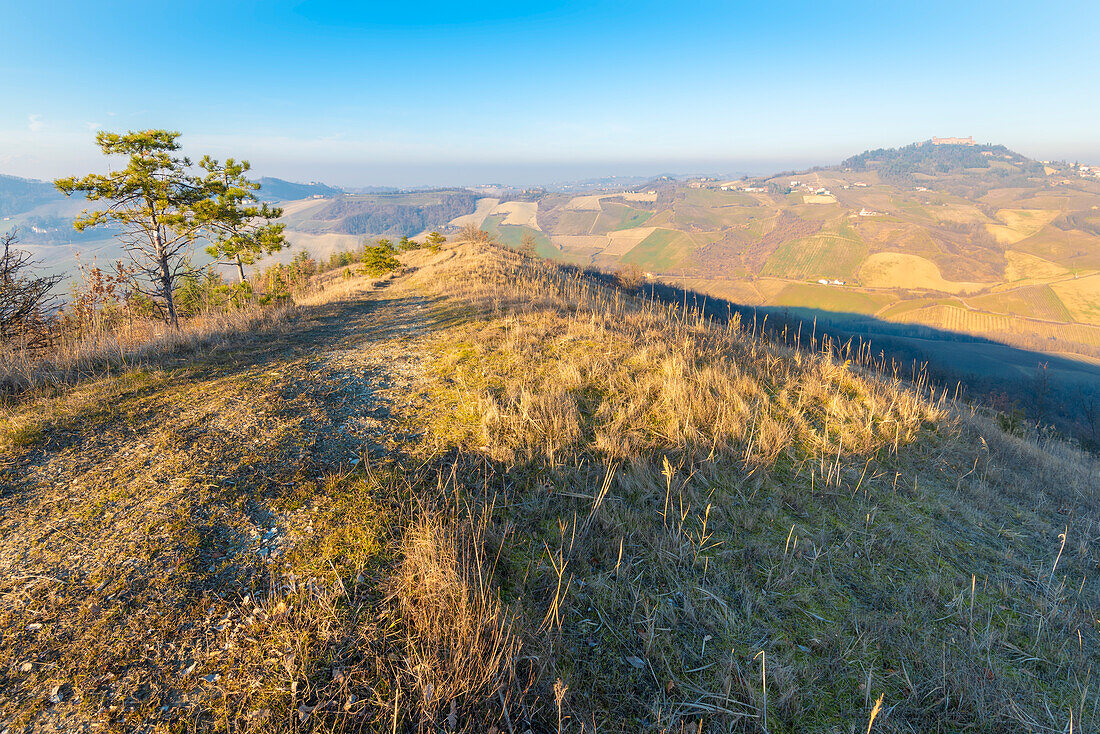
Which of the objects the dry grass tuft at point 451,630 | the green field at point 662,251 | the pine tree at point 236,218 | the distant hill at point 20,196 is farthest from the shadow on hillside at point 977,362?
the distant hill at point 20,196

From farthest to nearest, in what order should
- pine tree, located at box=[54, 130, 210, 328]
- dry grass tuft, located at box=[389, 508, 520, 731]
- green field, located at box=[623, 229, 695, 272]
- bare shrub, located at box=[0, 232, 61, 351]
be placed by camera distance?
1. green field, located at box=[623, 229, 695, 272]
2. pine tree, located at box=[54, 130, 210, 328]
3. bare shrub, located at box=[0, 232, 61, 351]
4. dry grass tuft, located at box=[389, 508, 520, 731]

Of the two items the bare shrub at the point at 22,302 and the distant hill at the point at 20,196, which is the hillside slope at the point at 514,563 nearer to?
the bare shrub at the point at 22,302

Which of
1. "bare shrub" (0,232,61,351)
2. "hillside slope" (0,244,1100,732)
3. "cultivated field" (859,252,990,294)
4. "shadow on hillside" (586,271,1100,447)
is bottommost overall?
"shadow on hillside" (586,271,1100,447)

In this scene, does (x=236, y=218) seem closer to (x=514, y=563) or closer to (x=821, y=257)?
(x=514, y=563)

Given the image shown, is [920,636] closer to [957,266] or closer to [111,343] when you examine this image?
[111,343]

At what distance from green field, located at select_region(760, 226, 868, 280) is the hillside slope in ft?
492

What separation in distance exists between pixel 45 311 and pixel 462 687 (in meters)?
11.1

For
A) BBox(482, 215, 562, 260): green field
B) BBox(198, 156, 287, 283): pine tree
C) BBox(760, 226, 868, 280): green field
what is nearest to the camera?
BBox(198, 156, 287, 283): pine tree

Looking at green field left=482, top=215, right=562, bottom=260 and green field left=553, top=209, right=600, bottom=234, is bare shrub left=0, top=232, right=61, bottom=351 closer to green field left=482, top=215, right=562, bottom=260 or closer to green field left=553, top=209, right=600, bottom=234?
green field left=482, top=215, right=562, bottom=260

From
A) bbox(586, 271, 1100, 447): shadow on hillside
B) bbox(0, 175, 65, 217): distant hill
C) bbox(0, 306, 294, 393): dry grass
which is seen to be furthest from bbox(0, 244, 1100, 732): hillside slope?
bbox(0, 175, 65, 217): distant hill

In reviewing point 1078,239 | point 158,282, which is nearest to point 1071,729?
point 158,282

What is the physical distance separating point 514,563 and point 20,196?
1038ft

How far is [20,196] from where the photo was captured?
18688 cm

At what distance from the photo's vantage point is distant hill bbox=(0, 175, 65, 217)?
6916 inches
